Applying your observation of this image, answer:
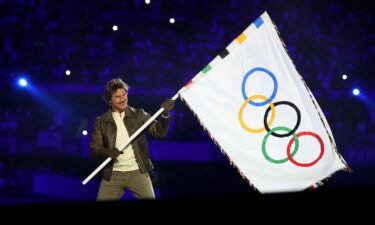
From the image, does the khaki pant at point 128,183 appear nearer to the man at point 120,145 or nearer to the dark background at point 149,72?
the man at point 120,145

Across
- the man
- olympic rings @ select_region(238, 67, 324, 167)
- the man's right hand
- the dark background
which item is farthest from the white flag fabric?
the dark background

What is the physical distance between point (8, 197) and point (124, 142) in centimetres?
558

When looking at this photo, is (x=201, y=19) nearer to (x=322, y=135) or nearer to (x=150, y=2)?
(x=150, y=2)

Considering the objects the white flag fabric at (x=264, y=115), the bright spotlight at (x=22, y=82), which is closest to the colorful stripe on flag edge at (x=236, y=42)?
the white flag fabric at (x=264, y=115)

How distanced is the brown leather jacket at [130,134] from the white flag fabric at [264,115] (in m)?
0.46

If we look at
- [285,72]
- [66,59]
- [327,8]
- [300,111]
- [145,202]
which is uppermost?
[66,59]

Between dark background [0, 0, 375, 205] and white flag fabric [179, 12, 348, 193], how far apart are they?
4.90 m

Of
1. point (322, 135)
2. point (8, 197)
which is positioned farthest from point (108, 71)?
point (322, 135)

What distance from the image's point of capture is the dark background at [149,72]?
10078mm

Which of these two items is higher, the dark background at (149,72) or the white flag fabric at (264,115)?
the dark background at (149,72)

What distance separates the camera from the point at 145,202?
4.83 ft

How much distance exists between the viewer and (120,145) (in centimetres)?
473

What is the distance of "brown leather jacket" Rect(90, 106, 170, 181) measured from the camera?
4.68 meters

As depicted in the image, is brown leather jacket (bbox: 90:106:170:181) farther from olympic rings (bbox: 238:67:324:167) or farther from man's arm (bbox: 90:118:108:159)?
olympic rings (bbox: 238:67:324:167)
